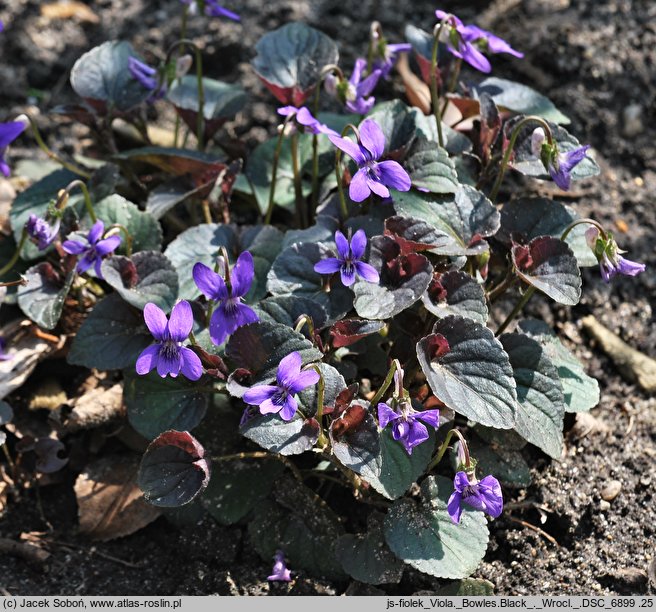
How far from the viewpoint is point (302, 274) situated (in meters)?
2.58

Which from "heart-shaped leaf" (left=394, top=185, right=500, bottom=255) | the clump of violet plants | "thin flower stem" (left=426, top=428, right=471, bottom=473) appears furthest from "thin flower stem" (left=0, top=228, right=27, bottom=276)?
"thin flower stem" (left=426, top=428, right=471, bottom=473)

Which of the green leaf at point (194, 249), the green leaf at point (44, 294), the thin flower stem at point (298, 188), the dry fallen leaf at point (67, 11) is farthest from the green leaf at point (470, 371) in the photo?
the dry fallen leaf at point (67, 11)

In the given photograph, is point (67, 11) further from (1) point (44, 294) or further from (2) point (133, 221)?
(1) point (44, 294)

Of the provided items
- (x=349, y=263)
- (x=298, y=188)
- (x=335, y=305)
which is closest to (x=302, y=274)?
(x=335, y=305)

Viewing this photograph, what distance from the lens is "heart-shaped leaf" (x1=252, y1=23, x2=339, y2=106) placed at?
9.90 feet

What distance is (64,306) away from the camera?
117 inches

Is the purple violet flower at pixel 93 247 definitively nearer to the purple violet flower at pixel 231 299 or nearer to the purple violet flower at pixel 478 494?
the purple violet flower at pixel 231 299

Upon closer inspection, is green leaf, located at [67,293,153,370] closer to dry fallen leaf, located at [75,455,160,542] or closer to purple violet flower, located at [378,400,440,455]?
dry fallen leaf, located at [75,455,160,542]

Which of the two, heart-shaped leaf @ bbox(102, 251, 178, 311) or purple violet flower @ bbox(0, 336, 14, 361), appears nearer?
heart-shaped leaf @ bbox(102, 251, 178, 311)

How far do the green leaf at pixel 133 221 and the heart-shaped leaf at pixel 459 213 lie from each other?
0.82 m

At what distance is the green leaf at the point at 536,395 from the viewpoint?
8.00ft

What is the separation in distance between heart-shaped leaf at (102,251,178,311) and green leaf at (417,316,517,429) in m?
0.81
